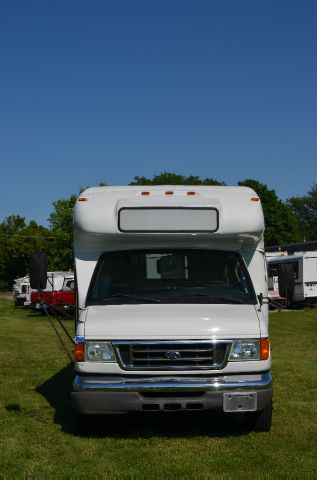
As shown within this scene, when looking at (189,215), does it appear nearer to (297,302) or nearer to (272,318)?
(272,318)

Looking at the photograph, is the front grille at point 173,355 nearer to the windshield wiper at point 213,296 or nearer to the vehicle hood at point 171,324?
the vehicle hood at point 171,324

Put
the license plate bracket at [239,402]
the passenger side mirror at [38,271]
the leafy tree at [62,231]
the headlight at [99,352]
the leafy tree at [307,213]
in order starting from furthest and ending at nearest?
the leafy tree at [307,213] → the leafy tree at [62,231] → the passenger side mirror at [38,271] → the headlight at [99,352] → the license plate bracket at [239,402]

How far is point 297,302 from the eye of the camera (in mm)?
33906

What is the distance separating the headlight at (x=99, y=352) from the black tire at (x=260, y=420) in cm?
166

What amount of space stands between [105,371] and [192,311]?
105 centimetres

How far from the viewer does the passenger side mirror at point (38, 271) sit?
836 centimetres

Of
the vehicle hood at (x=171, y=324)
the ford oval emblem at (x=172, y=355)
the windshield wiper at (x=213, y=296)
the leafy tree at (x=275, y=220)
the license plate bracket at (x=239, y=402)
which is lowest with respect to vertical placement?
the license plate bracket at (x=239, y=402)

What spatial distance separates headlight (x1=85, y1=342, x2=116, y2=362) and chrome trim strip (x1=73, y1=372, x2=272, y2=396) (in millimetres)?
184

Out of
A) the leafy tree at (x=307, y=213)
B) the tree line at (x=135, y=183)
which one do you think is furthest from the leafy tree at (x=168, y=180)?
the leafy tree at (x=307, y=213)

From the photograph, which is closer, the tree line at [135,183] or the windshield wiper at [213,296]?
the windshield wiper at [213,296]

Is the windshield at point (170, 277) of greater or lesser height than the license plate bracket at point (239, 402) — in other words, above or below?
above

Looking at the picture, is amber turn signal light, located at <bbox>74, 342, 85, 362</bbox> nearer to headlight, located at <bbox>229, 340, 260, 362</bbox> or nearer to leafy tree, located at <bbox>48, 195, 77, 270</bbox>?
headlight, located at <bbox>229, 340, 260, 362</bbox>

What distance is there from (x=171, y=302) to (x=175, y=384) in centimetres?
97

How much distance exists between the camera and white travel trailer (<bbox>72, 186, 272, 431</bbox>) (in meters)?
6.84
